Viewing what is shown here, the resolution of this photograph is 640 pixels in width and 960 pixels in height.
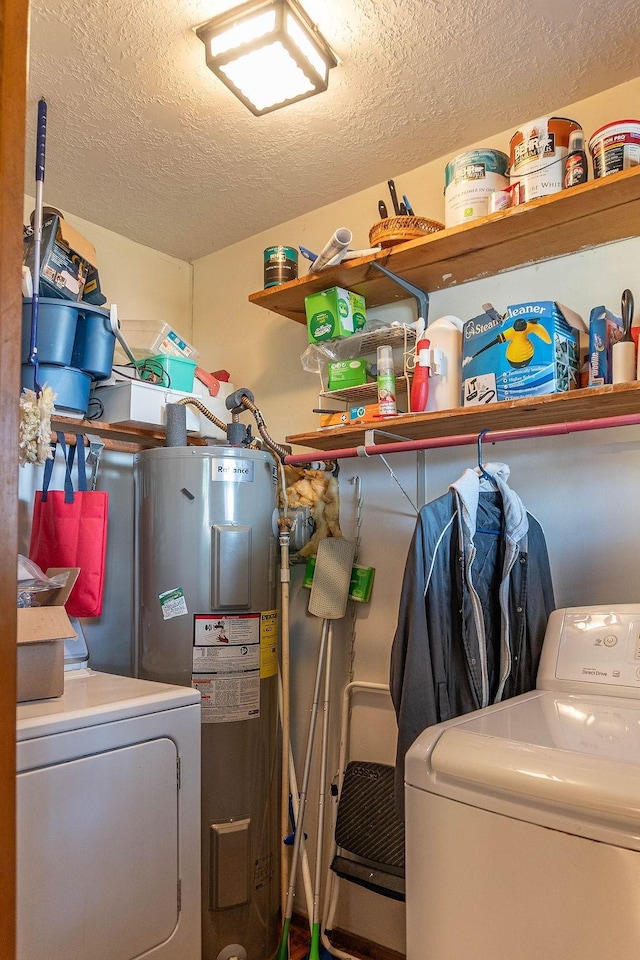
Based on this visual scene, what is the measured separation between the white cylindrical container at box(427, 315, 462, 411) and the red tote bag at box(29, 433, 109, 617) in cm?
104

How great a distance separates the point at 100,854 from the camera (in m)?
1.31

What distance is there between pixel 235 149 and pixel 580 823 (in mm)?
2073

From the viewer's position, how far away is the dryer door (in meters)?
1.21

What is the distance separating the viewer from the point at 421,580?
1573 mm

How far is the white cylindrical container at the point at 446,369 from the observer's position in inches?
74.6

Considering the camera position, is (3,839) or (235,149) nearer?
(3,839)

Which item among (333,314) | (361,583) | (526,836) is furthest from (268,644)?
(526,836)

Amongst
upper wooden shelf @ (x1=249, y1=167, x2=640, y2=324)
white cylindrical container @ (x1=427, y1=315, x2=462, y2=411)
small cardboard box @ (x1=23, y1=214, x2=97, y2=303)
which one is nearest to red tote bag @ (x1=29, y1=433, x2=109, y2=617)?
small cardboard box @ (x1=23, y1=214, x2=97, y2=303)

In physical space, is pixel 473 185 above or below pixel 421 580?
above

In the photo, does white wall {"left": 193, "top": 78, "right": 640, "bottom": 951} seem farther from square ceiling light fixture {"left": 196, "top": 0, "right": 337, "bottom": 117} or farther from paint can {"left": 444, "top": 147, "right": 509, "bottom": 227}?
square ceiling light fixture {"left": 196, "top": 0, "right": 337, "bottom": 117}

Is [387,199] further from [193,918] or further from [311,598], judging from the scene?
[193,918]

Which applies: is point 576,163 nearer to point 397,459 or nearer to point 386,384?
point 386,384

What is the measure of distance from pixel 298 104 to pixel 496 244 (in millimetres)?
708

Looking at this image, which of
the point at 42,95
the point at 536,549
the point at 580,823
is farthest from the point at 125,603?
the point at 580,823
